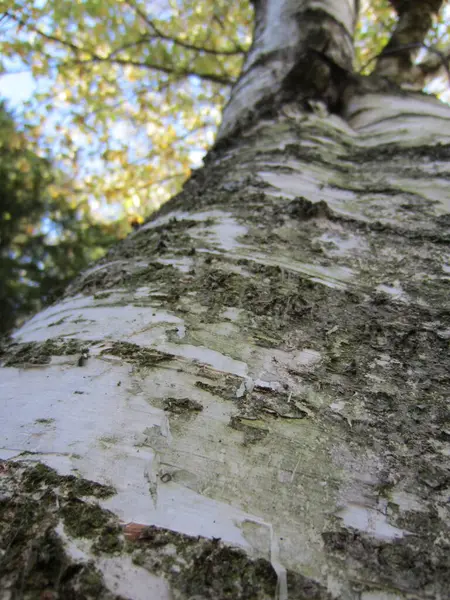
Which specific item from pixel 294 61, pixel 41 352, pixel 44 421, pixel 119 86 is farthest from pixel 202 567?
pixel 119 86

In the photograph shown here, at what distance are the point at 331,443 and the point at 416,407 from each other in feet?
0.62

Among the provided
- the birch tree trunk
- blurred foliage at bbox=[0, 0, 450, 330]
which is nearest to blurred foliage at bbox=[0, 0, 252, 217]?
blurred foliage at bbox=[0, 0, 450, 330]

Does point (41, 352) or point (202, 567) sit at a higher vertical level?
point (41, 352)

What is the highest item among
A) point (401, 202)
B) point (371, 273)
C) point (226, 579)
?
point (401, 202)

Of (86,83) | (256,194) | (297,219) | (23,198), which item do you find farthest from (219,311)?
(23,198)

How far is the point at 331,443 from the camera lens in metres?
→ 0.72

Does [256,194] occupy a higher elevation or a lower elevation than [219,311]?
higher

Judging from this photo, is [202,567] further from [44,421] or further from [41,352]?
[41,352]

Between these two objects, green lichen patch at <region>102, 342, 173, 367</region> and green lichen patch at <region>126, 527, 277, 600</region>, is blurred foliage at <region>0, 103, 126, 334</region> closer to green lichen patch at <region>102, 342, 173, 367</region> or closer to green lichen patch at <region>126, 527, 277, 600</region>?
green lichen patch at <region>102, 342, 173, 367</region>

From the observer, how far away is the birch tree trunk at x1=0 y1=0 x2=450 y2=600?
0.56 metres

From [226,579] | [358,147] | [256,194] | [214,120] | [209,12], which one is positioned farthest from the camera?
[214,120]

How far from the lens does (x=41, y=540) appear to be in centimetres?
56

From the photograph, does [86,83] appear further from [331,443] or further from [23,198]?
[331,443]

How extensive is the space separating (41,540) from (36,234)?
27.3ft
